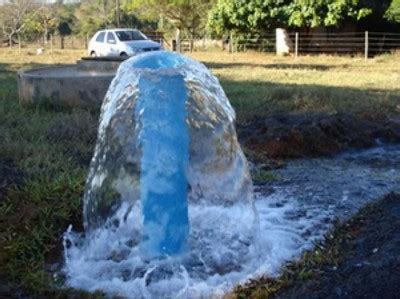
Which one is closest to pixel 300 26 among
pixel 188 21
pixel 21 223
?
pixel 188 21

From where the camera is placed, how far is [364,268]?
3369 mm

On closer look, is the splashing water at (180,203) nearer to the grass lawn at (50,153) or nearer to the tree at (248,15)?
the grass lawn at (50,153)

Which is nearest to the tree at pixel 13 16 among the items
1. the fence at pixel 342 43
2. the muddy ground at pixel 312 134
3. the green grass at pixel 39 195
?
the fence at pixel 342 43

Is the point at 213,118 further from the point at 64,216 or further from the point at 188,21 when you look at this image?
the point at 188,21

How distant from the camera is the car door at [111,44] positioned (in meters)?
21.3

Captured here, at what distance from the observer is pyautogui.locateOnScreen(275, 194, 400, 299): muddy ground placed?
308 cm

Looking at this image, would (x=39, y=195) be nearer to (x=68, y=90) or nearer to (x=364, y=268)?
(x=364, y=268)

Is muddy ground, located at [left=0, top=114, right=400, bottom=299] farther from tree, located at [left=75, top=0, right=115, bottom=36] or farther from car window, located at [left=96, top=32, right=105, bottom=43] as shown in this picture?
tree, located at [left=75, top=0, right=115, bottom=36]

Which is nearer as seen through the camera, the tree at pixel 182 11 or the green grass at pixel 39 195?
the green grass at pixel 39 195

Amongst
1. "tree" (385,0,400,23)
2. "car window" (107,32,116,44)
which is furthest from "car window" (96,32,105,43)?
→ "tree" (385,0,400,23)

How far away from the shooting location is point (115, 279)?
142 inches

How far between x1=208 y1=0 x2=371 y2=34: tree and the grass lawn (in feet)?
36.6

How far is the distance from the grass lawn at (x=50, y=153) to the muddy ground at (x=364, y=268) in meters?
1.47

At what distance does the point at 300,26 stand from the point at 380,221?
21.7 m
